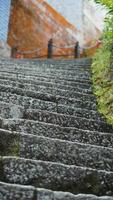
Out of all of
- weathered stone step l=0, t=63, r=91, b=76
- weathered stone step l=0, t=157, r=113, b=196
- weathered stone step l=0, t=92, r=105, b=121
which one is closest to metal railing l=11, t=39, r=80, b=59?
weathered stone step l=0, t=63, r=91, b=76

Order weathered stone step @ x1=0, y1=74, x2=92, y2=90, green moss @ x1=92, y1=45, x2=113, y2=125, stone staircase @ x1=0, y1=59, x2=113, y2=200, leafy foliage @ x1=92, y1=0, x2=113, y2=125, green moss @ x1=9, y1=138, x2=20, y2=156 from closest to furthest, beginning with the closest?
stone staircase @ x1=0, y1=59, x2=113, y2=200
green moss @ x1=9, y1=138, x2=20, y2=156
leafy foliage @ x1=92, y1=0, x2=113, y2=125
green moss @ x1=92, y1=45, x2=113, y2=125
weathered stone step @ x1=0, y1=74, x2=92, y2=90

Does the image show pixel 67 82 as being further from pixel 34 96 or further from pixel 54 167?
pixel 54 167

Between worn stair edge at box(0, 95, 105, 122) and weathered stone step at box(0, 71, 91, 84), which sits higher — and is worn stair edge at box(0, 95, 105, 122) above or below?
below

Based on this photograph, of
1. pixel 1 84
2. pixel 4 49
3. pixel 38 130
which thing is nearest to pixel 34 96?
pixel 1 84

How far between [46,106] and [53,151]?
5.91ft

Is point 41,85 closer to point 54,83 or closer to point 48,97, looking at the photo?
point 54,83

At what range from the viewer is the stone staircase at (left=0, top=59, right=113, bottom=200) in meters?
3.38

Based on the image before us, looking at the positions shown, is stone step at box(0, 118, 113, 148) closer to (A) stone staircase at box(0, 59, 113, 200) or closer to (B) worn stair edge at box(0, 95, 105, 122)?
(A) stone staircase at box(0, 59, 113, 200)

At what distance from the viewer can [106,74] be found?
7305 millimetres

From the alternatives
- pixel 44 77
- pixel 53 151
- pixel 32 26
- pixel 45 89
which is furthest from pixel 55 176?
pixel 32 26

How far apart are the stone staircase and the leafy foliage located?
0.13 m

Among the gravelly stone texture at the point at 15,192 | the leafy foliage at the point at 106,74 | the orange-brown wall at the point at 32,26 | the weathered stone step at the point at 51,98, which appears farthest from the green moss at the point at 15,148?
the orange-brown wall at the point at 32,26

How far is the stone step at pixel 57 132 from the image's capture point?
4.47m

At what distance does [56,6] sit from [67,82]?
1412cm
